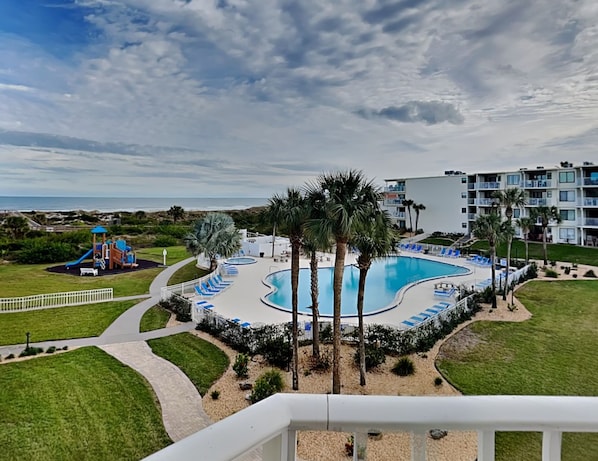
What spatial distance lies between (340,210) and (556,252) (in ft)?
101

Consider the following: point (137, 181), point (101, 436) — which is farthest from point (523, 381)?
point (137, 181)

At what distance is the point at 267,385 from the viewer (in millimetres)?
8695

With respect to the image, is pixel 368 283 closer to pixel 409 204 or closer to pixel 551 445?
pixel 551 445

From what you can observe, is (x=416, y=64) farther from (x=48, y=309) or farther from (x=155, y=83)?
(x=48, y=309)

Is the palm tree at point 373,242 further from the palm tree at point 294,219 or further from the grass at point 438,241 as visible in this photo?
the grass at point 438,241

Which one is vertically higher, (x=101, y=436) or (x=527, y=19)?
(x=527, y=19)

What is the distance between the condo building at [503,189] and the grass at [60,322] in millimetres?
19567

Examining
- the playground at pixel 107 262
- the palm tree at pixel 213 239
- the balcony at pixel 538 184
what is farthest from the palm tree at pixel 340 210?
the balcony at pixel 538 184

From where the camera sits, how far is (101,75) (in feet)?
58.2

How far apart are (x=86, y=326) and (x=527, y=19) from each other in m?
17.2

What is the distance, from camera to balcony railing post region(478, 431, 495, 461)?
108 centimetres

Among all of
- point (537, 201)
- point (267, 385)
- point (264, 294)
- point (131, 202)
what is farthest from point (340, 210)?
point (131, 202)

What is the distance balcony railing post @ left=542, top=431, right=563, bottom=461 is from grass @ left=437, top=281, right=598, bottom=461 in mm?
9333

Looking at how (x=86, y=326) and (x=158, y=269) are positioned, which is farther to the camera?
(x=158, y=269)
